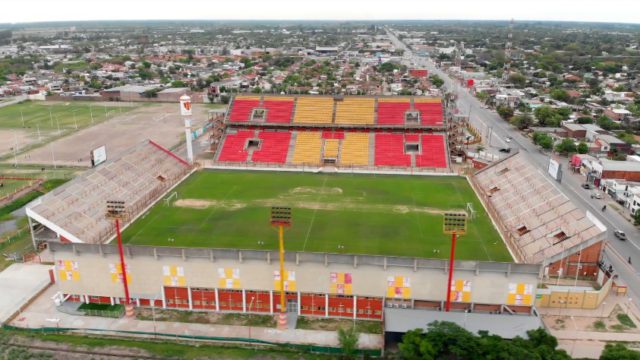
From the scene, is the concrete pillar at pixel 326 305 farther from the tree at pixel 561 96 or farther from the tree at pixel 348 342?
the tree at pixel 561 96

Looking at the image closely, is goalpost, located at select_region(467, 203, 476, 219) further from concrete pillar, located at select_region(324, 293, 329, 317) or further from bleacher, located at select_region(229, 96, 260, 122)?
bleacher, located at select_region(229, 96, 260, 122)

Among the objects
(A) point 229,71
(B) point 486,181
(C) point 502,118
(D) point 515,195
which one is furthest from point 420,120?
(A) point 229,71

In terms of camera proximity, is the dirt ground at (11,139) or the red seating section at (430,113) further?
the dirt ground at (11,139)

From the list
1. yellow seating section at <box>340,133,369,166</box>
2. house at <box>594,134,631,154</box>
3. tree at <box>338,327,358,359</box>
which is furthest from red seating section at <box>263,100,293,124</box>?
house at <box>594,134,631,154</box>

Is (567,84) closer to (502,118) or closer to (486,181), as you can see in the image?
(502,118)

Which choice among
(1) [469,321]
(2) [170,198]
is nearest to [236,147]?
(2) [170,198]

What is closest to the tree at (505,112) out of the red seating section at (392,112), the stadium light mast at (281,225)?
the red seating section at (392,112)
